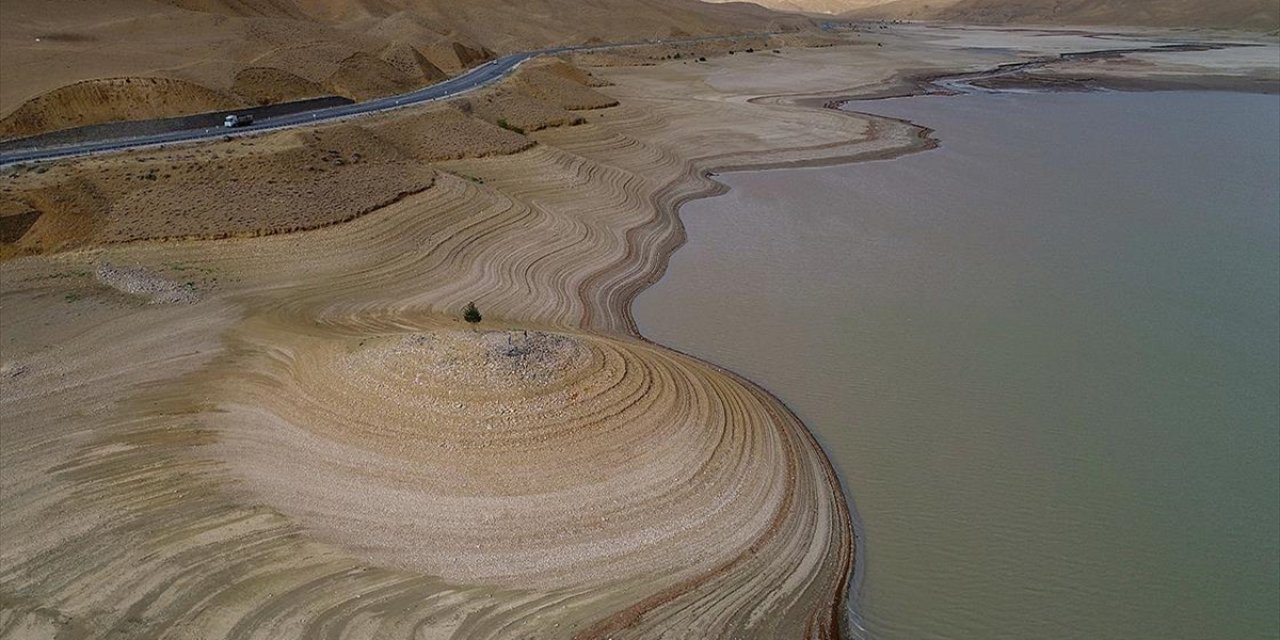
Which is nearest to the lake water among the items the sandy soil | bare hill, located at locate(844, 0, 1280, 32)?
the sandy soil

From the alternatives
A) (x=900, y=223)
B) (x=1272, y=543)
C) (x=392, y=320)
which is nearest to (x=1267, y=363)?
(x=1272, y=543)

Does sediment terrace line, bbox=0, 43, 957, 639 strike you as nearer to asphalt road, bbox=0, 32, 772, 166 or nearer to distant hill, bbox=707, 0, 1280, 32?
asphalt road, bbox=0, 32, 772, 166

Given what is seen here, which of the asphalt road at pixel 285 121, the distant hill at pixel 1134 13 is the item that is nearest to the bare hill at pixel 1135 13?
the distant hill at pixel 1134 13

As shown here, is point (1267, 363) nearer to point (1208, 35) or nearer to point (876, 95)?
point (876, 95)

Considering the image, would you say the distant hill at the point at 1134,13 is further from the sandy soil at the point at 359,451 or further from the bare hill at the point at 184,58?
the sandy soil at the point at 359,451

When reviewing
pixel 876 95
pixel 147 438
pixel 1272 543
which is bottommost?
pixel 1272 543

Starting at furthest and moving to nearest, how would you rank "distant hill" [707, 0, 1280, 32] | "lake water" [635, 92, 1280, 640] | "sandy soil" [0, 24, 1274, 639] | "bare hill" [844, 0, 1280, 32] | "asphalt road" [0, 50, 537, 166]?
1. "bare hill" [844, 0, 1280, 32]
2. "distant hill" [707, 0, 1280, 32]
3. "asphalt road" [0, 50, 537, 166]
4. "lake water" [635, 92, 1280, 640]
5. "sandy soil" [0, 24, 1274, 639]
